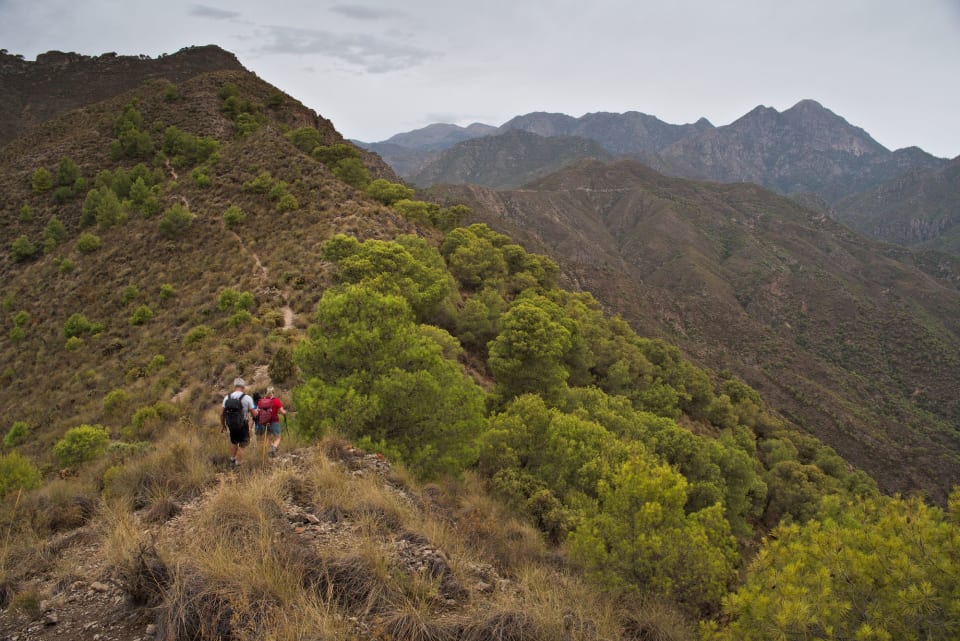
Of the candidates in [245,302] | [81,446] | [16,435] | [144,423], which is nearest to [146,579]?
[81,446]

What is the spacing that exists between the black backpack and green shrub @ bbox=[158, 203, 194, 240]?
29.3 m

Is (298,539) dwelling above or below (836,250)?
below

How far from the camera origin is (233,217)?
32656mm

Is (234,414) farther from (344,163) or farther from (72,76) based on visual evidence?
(72,76)

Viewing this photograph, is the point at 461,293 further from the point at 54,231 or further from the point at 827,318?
the point at 827,318

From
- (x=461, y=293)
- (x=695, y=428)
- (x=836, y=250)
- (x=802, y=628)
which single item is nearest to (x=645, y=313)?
(x=695, y=428)

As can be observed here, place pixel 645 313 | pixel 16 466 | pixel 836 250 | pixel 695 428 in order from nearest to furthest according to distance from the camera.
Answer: pixel 16 466, pixel 695 428, pixel 645 313, pixel 836 250

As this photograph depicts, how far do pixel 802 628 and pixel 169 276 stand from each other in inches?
1324

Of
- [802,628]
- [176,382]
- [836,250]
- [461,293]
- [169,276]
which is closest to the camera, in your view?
[802,628]

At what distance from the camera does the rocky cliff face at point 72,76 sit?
74000 millimetres

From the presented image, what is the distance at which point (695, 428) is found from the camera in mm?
39969

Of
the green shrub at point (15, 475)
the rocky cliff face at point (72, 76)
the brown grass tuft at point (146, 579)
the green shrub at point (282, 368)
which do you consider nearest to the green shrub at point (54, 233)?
the green shrub at point (282, 368)

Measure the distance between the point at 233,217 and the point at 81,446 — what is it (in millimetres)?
22003

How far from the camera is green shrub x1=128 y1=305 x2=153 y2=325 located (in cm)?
2562
